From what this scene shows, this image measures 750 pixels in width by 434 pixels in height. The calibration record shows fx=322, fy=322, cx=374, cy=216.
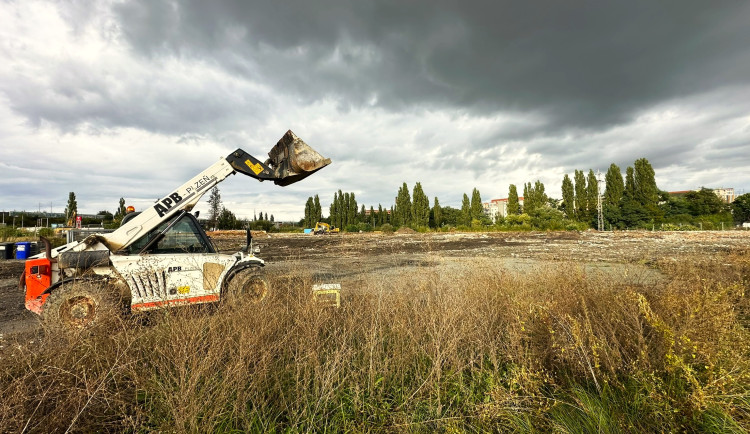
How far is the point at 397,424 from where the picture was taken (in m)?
2.31

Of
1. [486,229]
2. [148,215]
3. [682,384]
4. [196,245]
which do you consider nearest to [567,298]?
[682,384]

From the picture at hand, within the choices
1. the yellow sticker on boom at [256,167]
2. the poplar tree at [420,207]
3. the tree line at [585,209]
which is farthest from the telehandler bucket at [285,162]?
the poplar tree at [420,207]

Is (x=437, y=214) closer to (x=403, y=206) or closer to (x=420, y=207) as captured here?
(x=420, y=207)

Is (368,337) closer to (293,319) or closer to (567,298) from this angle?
(293,319)

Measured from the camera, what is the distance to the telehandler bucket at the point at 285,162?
5.55m

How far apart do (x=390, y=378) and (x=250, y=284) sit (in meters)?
3.34

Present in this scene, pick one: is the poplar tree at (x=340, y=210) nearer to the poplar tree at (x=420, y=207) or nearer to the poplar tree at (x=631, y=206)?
the poplar tree at (x=420, y=207)

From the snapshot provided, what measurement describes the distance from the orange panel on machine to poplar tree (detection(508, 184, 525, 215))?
194ft

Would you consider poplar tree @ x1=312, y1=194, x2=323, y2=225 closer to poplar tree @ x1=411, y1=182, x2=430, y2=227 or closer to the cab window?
poplar tree @ x1=411, y1=182, x2=430, y2=227

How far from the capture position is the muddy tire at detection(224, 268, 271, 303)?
5199 millimetres

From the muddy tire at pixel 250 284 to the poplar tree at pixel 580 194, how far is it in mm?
Result: 62564

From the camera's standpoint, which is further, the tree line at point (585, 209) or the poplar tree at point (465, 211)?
the poplar tree at point (465, 211)

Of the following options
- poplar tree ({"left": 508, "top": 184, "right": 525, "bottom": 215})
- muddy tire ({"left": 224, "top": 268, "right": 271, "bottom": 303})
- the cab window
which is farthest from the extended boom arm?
poplar tree ({"left": 508, "top": 184, "right": 525, "bottom": 215})

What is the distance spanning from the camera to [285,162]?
226 inches
